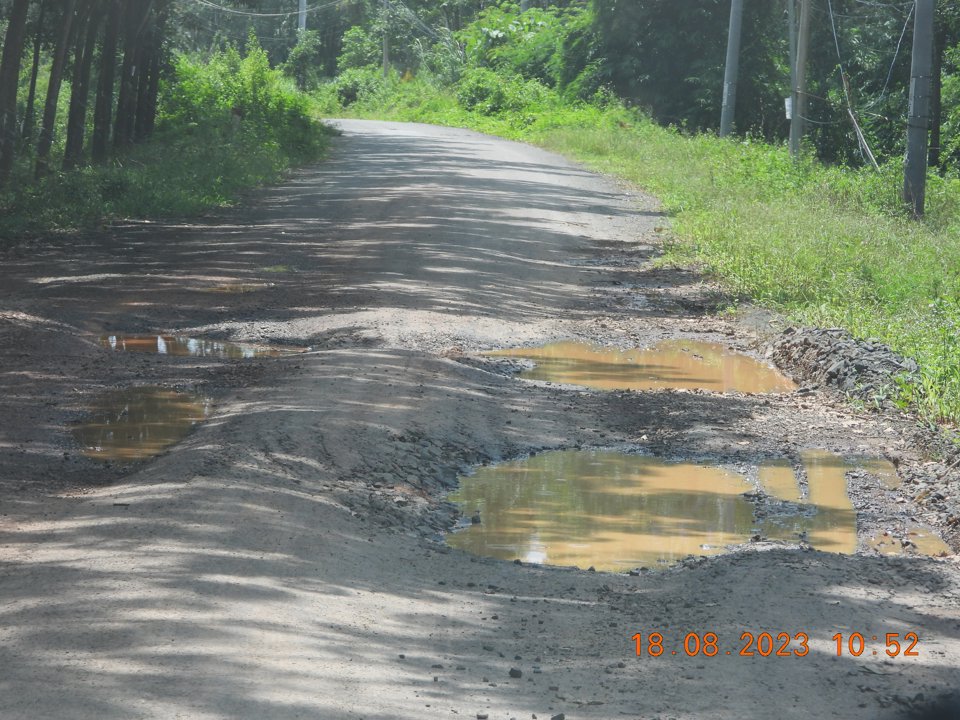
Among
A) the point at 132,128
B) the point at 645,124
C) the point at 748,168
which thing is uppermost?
the point at 645,124

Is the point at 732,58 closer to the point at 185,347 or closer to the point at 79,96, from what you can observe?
the point at 79,96

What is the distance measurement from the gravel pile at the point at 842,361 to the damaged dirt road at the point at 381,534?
0.77 ft

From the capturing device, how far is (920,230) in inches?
686

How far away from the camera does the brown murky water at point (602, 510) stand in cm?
670

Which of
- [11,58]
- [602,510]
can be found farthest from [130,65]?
[602,510]

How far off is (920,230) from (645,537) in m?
12.1

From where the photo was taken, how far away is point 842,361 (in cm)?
1000

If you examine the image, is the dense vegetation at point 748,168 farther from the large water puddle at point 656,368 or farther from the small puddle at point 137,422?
the small puddle at point 137,422

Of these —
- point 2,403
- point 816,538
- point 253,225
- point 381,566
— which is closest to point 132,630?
point 381,566

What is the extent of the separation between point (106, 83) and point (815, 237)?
16939 millimetres

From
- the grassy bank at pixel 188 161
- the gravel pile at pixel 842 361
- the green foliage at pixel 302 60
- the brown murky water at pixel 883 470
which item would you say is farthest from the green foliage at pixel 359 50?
the brown murky water at pixel 883 470
